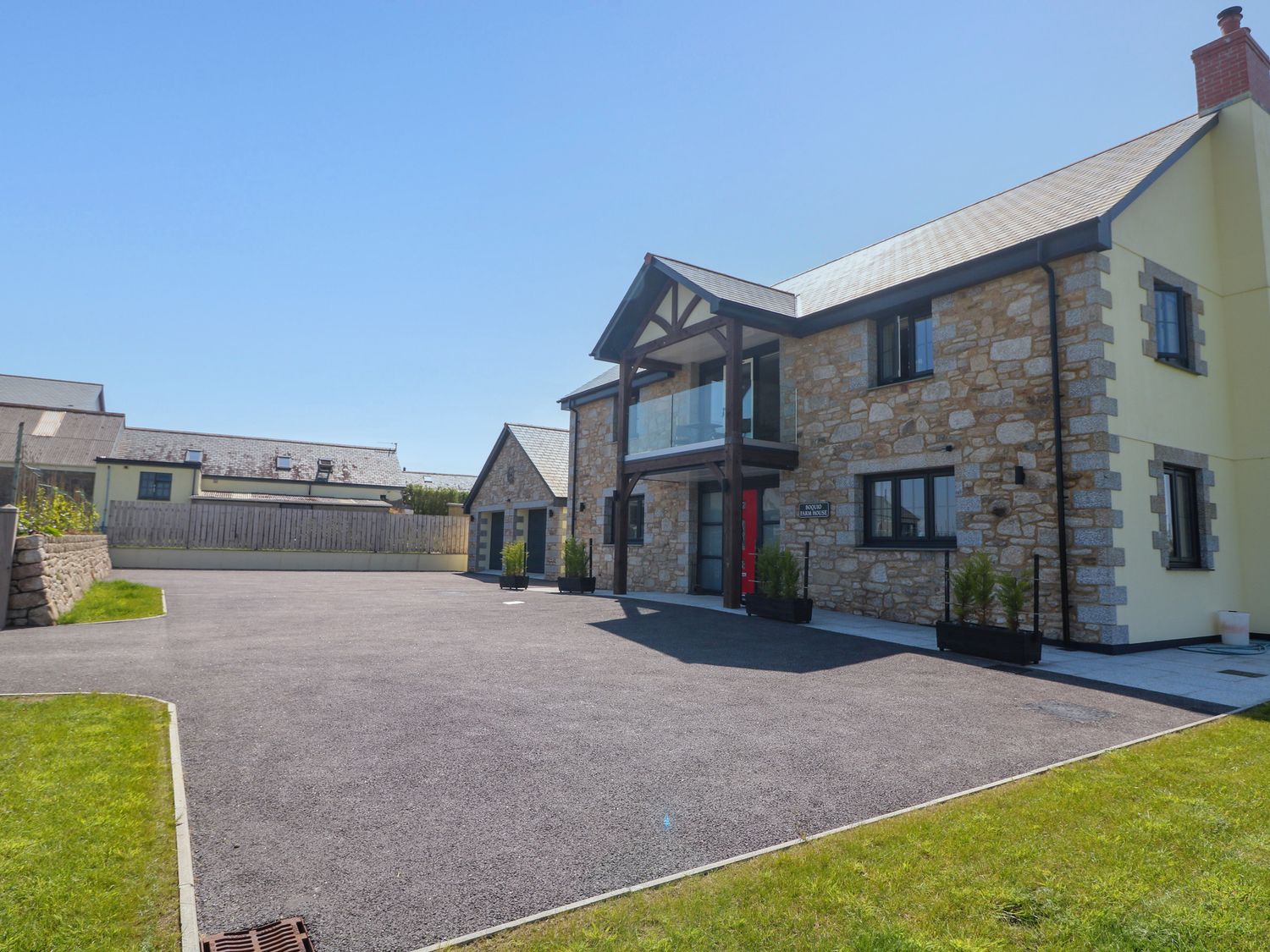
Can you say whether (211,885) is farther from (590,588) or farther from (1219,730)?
(590,588)

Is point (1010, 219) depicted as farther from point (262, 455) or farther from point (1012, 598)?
point (262, 455)

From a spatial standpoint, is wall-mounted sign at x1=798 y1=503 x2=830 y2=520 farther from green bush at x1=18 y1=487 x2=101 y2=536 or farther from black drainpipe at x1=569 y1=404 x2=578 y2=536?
green bush at x1=18 y1=487 x2=101 y2=536

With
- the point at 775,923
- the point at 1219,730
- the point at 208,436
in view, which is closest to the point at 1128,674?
the point at 1219,730

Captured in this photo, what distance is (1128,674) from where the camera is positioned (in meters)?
7.66

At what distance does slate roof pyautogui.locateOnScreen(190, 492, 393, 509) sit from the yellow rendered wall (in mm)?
34254

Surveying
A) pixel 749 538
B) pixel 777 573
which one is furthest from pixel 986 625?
pixel 749 538

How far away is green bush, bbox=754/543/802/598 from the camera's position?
1151 centimetres

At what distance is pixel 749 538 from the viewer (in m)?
15.0

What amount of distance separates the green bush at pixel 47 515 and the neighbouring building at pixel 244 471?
2304 cm

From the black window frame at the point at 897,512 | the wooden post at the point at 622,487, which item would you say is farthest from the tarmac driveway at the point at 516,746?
the wooden post at the point at 622,487

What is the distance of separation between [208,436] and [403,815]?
45.4m

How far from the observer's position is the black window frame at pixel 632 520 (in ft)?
59.8

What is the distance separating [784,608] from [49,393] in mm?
50386

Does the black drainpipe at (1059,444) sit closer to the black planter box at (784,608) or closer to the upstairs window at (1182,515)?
the upstairs window at (1182,515)
